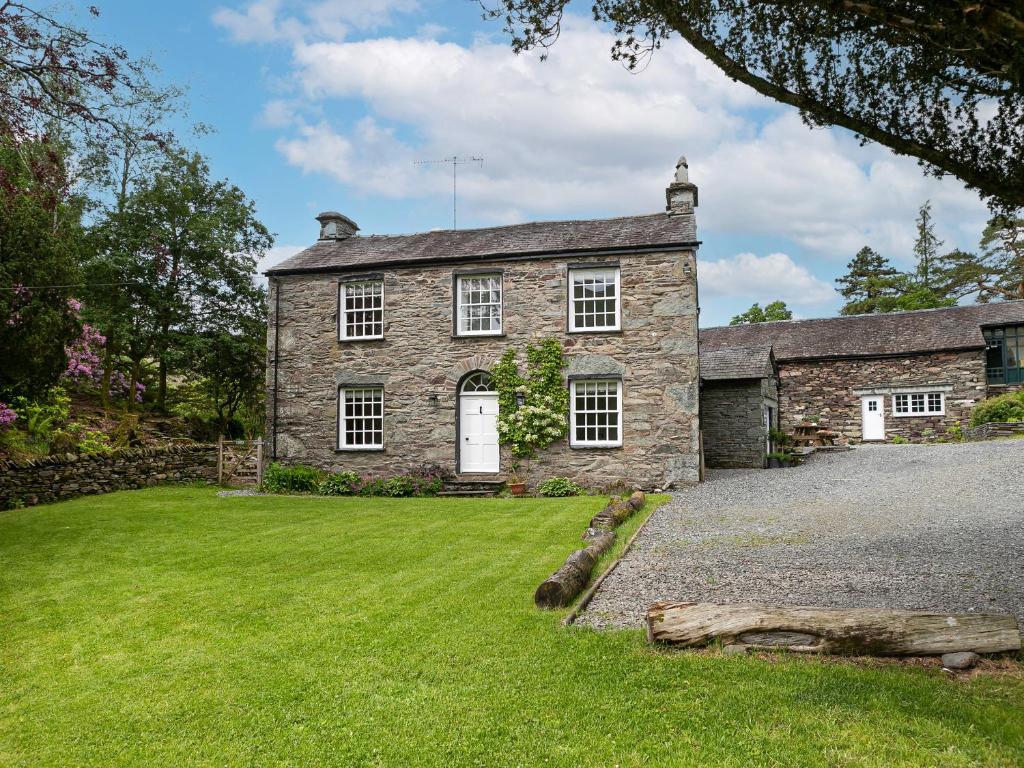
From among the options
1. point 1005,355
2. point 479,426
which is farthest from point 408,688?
point 1005,355

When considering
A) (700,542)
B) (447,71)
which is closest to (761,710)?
(700,542)

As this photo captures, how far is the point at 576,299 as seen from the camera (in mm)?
17422

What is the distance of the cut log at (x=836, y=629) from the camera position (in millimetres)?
4816

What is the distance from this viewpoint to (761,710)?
4.16m

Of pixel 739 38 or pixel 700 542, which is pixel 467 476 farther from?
pixel 739 38

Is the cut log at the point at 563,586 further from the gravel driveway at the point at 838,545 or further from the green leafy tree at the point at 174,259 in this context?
the green leafy tree at the point at 174,259

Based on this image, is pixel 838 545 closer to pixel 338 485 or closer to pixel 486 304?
pixel 486 304

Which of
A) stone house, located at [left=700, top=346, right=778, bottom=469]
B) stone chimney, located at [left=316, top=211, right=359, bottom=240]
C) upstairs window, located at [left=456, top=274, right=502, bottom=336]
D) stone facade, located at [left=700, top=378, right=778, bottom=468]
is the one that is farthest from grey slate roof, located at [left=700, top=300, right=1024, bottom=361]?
stone chimney, located at [left=316, top=211, right=359, bottom=240]

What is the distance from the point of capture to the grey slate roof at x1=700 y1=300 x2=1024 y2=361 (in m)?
28.0

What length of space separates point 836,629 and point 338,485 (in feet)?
47.4

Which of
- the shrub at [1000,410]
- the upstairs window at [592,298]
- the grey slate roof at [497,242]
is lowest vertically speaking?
the shrub at [1000,410]

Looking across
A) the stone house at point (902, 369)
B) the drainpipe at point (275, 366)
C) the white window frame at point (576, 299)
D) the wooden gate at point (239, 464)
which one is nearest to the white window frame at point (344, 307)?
the drainpipe at point (275, 366)

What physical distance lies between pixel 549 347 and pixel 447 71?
7.98 meters

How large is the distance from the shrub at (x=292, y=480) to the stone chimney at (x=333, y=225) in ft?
25.0
